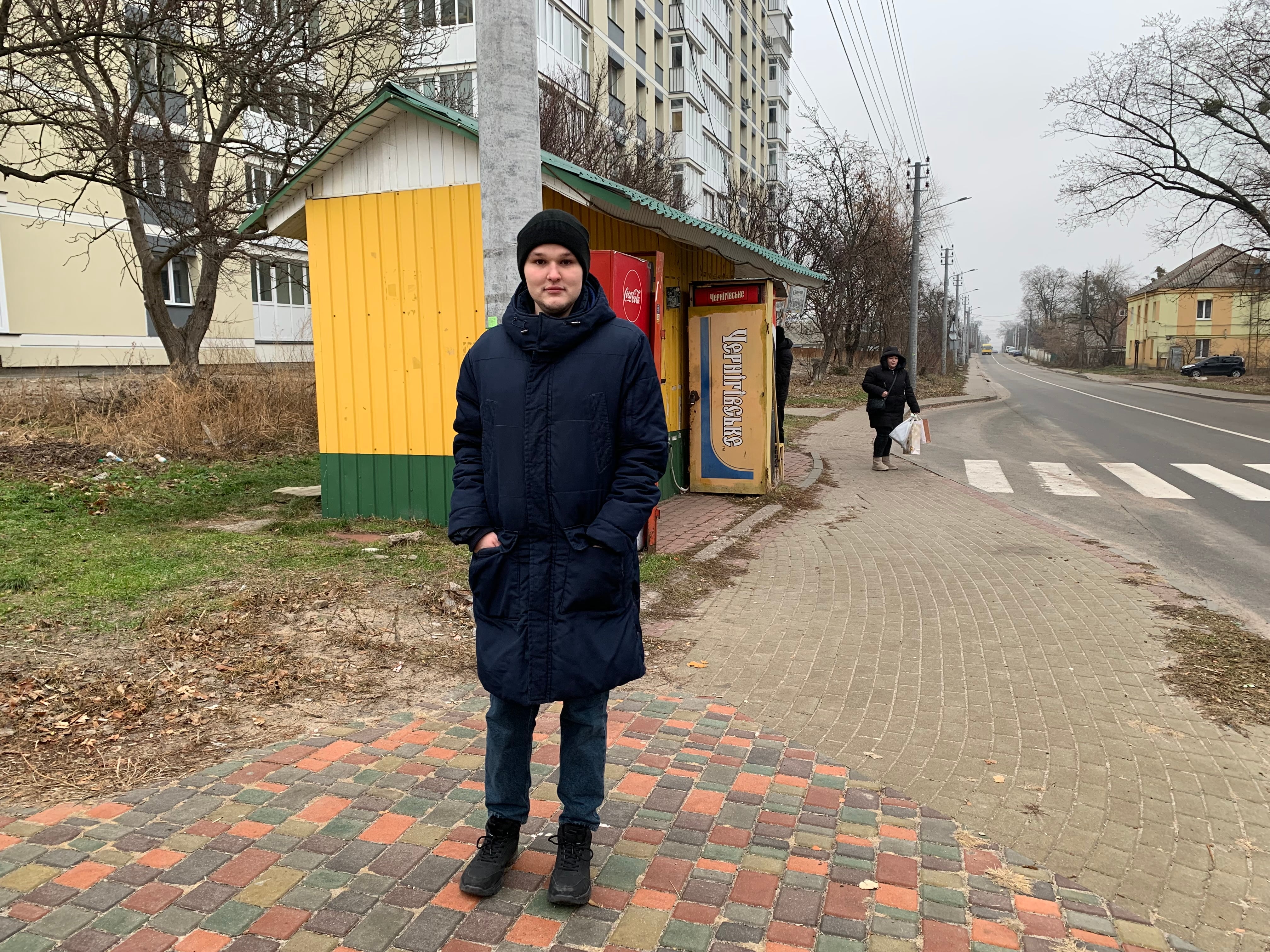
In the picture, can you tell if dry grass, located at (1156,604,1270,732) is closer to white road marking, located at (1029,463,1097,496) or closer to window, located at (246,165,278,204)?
white road marking, located at (1029,463,1097,496)

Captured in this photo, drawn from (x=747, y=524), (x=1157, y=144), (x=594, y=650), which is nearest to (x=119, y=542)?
(x=747, y=524)

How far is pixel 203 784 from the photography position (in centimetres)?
341

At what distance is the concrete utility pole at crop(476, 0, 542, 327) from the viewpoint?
191 inches

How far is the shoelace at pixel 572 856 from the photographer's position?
8.89 feet

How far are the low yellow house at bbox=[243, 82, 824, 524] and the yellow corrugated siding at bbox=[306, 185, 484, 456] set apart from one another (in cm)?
1

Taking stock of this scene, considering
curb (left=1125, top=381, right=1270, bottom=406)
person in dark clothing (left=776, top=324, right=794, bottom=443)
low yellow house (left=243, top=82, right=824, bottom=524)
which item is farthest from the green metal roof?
curb (left=1125, top=381, right=1270, bottom=406)

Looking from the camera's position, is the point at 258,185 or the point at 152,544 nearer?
the point at 152,544

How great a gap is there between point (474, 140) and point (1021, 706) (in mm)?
5976

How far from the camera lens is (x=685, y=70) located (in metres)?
45.5

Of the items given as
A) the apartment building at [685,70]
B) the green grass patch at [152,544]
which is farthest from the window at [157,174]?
the apartment building at [685,70]

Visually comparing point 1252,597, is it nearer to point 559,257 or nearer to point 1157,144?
point 559,257

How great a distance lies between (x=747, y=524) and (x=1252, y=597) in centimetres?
413

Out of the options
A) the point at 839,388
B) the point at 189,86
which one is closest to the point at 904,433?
the point at 189,86

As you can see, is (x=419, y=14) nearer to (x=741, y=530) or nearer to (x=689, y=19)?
(x=741, y=530)
